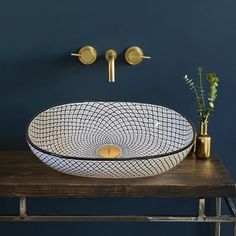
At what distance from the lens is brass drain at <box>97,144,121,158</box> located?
1732 mm

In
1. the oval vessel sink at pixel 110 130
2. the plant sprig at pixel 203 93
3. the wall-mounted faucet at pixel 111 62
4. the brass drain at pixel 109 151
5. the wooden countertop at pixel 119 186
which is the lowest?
the wooden countertop at pixel 119 186

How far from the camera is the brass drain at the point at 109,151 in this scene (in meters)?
1.73

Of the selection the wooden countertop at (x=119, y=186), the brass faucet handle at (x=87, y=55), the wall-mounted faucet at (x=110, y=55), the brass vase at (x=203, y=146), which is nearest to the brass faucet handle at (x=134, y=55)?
the wall-mounted faucet at (x=110, y=55)

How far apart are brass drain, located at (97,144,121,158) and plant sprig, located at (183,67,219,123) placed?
0.34 metres

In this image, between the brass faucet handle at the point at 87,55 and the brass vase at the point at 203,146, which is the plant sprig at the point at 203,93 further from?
the brass faucet handle at the point at 87,55

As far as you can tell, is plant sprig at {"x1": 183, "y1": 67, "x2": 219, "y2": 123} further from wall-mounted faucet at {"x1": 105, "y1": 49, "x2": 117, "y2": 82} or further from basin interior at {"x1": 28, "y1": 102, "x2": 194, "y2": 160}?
wall-mounted faucet at {"x1": 105, "y1": 49, "x2": 117, "y2": 82}

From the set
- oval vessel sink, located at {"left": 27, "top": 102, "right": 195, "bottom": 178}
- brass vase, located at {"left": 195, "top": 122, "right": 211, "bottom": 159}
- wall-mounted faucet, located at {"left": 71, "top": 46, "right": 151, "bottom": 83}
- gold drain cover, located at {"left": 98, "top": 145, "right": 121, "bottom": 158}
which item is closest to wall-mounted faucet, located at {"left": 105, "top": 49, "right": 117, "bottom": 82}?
wall-mounted faucet, located at {"left": 71, "top": 46, "right": 151, "bottom": 83}

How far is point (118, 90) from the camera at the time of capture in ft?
6.43

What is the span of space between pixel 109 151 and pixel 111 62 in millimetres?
332

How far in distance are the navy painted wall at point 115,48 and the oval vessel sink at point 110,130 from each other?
0.37 feet

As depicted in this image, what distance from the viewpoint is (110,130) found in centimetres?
187

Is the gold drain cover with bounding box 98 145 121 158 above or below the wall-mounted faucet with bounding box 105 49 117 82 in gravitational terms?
below

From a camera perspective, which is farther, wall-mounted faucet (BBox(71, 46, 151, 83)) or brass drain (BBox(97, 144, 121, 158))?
wall-mounted faucet (BBox(71, 46, 151, 83))

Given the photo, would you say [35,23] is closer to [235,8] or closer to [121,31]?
[121,31]
